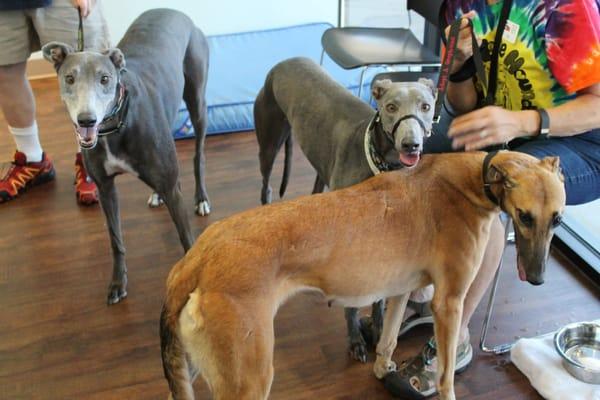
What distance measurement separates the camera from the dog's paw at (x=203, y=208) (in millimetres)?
3252

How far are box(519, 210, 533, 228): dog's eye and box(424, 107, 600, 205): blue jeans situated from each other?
46cm

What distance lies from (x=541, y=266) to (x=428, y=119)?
651 millimetres

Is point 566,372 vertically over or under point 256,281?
under

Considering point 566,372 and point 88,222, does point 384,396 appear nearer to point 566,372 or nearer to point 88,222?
point 566,372

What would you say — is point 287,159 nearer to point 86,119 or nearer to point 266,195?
point 266,195

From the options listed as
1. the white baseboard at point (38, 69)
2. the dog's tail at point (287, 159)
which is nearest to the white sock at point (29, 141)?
the dog's tail at point (287, 159)

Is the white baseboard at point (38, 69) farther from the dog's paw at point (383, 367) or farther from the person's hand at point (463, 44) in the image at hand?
the dog's paw at point (383, 367)

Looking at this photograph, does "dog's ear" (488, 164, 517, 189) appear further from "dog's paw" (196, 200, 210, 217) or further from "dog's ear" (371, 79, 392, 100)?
"dog's paw" (196, 200, 210, 217)

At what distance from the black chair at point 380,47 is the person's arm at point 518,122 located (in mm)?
1201

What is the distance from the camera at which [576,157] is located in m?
2.11

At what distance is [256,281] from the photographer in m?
1.58

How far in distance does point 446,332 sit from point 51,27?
2.17 meters

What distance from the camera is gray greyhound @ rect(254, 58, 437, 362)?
6.89ft

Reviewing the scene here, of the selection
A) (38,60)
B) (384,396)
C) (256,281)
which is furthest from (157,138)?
(38,60)
